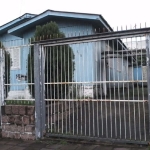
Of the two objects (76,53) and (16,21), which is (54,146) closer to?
(76,53)

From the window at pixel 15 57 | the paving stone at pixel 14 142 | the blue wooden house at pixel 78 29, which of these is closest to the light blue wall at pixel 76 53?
the blue wooden house at pixel 78 29

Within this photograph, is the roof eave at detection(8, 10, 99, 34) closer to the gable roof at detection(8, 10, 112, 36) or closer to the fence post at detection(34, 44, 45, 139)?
the gable roof at detection(8, 10, 112, 36)

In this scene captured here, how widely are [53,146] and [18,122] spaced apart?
1189mm

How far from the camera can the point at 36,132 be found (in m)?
5.18

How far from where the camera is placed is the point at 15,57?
5.74m

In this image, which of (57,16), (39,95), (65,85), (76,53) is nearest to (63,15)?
(57,16)

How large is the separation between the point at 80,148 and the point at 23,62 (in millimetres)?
2761

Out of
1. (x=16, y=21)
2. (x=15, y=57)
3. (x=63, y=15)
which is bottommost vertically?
(x=15, y=57)

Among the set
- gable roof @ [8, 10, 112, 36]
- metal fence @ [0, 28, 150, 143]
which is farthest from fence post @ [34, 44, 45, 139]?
gable roof @ [8, 10, 112, 36]

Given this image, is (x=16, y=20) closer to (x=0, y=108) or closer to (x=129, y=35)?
(x=0, y=108)

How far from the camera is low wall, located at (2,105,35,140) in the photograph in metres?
5.23

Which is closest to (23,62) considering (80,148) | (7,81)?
(7,81)

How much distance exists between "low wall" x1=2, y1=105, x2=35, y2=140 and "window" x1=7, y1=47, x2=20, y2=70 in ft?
3.44

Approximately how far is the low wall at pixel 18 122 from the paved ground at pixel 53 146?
8.1 inches
